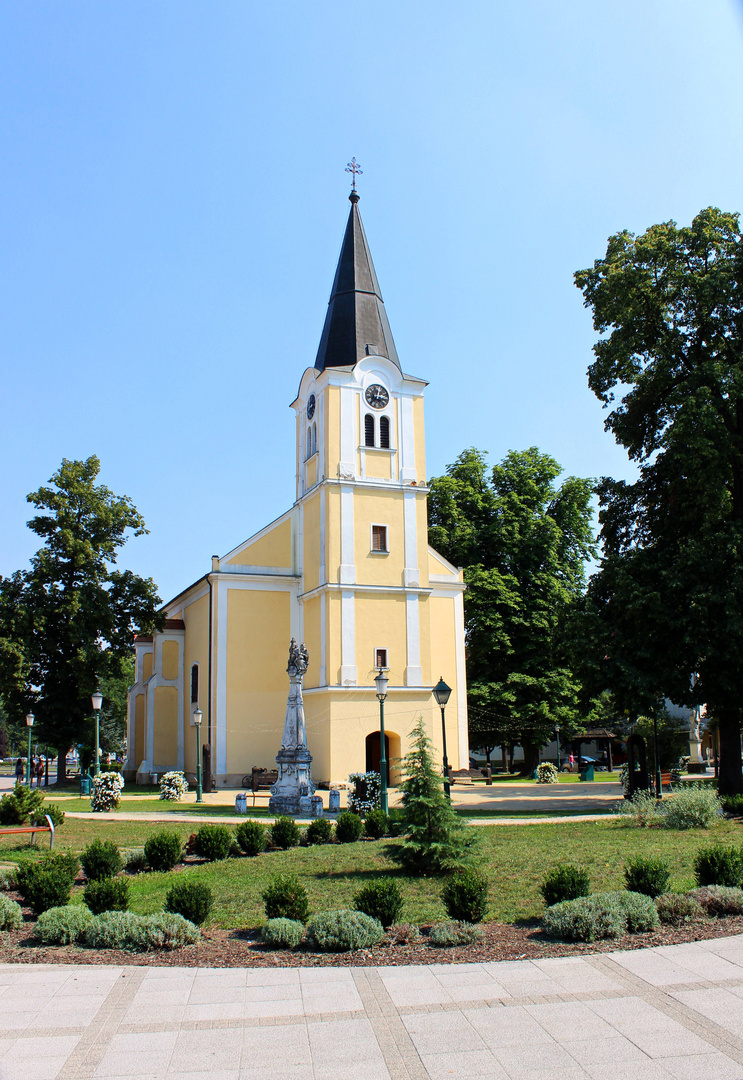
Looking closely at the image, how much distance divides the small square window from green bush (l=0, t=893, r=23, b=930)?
25.1 metres

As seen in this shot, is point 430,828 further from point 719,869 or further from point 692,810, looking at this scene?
point 692,810

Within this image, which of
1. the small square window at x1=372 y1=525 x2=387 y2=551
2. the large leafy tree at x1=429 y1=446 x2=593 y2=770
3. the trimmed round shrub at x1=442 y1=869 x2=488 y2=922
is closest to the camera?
the trimmed round shrub at x1=442 y1=869 x2=488 y2=922

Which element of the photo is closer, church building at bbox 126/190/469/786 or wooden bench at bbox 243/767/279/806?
wooden bench at bbox 243/767/279/806

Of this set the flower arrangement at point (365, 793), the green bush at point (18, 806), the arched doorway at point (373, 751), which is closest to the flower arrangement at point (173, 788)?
the arched doorway at point (373, 751)

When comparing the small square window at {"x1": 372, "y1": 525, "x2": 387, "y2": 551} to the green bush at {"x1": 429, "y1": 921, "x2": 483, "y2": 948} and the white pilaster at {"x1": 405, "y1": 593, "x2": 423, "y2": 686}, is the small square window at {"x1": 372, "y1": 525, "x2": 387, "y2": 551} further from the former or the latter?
the green bush at {"x1": 429, "y1": 921, "x2": 483, "y2": 948}

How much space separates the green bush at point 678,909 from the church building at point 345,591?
23010mm

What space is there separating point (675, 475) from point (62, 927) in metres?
19.5

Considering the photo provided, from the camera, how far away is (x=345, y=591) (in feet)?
107

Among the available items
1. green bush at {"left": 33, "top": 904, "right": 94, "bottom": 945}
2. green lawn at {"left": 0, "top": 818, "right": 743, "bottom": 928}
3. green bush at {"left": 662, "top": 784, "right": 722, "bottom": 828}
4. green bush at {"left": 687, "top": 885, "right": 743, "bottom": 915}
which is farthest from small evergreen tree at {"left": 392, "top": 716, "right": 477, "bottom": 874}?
green bush at {"left": 662, "top": 784, "right": 722, "bottom": 828}

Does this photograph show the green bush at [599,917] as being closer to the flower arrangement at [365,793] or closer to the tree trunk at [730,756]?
the flower arrangement at [365,793]

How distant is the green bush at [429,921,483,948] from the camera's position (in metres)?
8.29

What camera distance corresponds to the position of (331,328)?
3647 centimetres

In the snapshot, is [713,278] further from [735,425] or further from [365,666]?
[365,666]

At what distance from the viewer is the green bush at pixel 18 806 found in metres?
17.5
